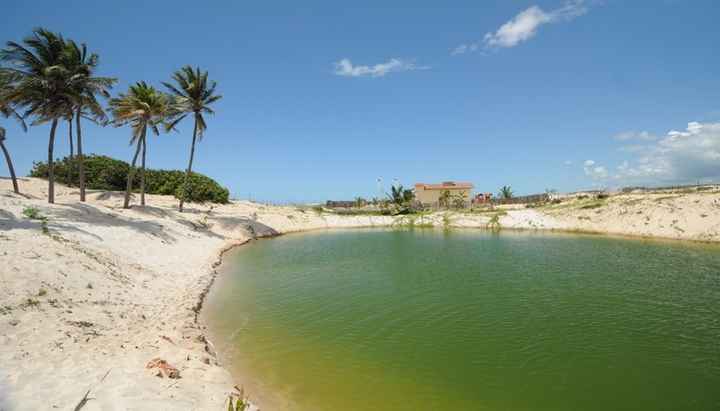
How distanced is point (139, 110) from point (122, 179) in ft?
85.6

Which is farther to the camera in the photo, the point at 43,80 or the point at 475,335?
the point at 43,80

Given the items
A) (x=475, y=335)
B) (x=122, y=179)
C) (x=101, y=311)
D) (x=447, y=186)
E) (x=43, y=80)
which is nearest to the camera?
(x=101, y=311)

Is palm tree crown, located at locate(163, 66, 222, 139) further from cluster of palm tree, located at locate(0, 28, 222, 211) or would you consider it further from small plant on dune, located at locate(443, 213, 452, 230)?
small plant on dune, located at locate(443, 213, 452, 230)

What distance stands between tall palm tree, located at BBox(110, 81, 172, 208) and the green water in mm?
21400

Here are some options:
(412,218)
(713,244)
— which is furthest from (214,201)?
(713,244)

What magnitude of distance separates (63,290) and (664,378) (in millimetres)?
19986

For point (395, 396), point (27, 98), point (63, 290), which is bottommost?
point (395, 396)

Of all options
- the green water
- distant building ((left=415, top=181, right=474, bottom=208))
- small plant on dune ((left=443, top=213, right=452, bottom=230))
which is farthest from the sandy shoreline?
distant building ((left=415, top=181, right=474, bottom=208))

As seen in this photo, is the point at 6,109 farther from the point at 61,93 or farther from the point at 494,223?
the point at 494,223

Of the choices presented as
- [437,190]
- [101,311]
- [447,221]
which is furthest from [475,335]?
[437,190]

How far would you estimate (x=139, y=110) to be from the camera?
35.3m

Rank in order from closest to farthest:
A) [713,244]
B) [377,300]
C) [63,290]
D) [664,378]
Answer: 1. [664,378]
2. [63,290]
3. [377,300]
4. [713,244]

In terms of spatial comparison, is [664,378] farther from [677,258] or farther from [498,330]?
[677,258]

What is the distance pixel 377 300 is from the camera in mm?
17906
